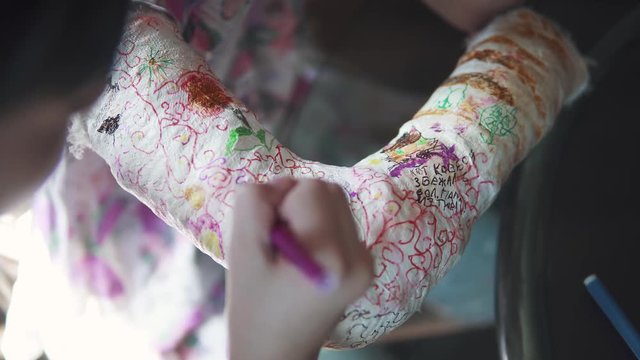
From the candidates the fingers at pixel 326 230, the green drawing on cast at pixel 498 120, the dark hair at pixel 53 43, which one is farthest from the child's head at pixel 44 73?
the green drawing on cast at pixel 498 120

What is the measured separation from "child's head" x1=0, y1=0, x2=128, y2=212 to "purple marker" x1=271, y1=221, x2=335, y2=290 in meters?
0.12

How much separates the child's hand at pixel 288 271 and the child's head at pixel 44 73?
0.10 meters

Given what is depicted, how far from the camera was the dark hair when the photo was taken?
25 centimetres

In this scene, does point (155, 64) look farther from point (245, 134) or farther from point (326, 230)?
point (326, 230)

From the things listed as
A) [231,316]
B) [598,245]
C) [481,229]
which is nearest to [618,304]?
[598,245]

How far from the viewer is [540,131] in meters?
0.42

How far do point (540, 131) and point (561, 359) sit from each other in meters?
0.15

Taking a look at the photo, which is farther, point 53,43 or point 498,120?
point 498,120

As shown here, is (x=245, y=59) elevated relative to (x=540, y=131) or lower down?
lower down

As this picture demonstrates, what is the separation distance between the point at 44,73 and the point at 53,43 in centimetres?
1

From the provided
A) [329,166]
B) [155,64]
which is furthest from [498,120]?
[155,64]

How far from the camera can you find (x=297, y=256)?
26 cm

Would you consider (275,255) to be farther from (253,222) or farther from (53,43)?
(53,43)

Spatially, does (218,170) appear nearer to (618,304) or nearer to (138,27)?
(138,27)
